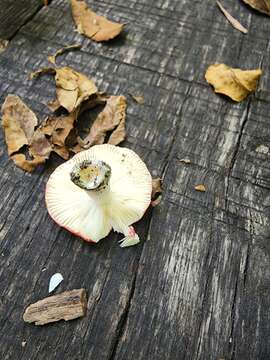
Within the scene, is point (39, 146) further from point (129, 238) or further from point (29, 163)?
point (129, 238)

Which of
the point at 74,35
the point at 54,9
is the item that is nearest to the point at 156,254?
the point at 74,35

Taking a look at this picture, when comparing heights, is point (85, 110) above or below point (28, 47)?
below

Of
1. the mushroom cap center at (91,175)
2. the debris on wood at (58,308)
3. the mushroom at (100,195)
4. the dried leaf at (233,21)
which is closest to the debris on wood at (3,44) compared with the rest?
the mushroom at (100,195)

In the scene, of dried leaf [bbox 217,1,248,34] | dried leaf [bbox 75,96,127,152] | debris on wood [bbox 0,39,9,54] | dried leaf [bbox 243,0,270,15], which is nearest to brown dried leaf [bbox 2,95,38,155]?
dried leaf [bbox 75,96,127,152]

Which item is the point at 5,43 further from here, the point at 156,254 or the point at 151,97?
the point at 156,254

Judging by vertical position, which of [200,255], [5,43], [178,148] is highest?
[5,43]

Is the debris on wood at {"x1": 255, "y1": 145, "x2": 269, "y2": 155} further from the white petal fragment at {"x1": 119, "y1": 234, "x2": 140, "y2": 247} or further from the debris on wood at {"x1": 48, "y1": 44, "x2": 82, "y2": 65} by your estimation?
the debris on wood at {"x1": 48, "y1": 44, "x2": 82, "y2": 65}

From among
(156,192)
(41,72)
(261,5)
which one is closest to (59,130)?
(41,72)
